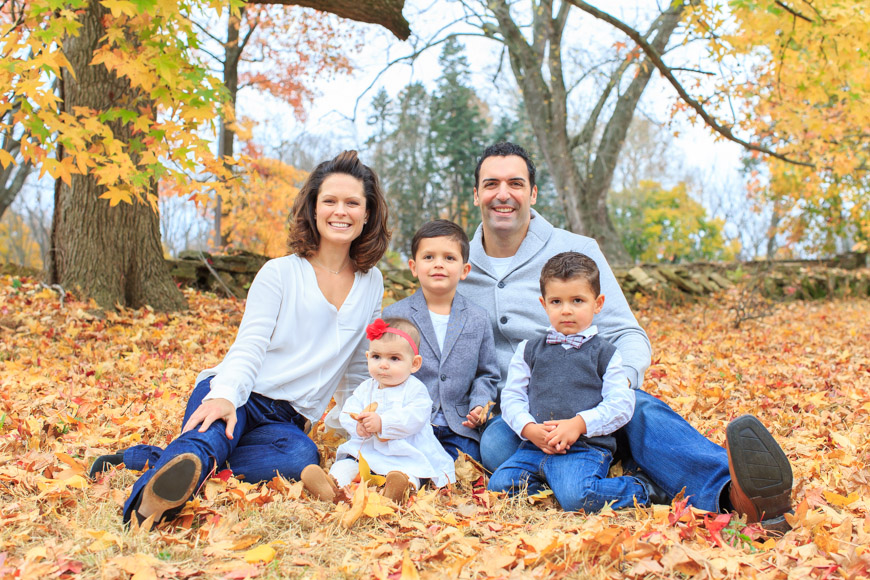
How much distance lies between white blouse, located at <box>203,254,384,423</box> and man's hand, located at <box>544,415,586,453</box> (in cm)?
97

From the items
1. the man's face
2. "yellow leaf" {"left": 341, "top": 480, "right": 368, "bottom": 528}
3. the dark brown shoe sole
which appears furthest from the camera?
the man's face

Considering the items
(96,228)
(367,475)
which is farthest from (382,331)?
(96,228)

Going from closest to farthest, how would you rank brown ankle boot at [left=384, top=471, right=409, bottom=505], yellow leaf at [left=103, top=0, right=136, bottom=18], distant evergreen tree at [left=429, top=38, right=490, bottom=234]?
brown ankle boot at [left=384, top=471, right=409, bottom=505], yellow leaf at [left=103, top=0, right=136, bottom=18], distant evergreen tree at [left=429, top=38, right=490, bottom=234]

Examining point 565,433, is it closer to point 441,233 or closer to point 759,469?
point 759,469

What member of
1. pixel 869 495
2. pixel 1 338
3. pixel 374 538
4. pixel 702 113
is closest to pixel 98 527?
pixel 374 538

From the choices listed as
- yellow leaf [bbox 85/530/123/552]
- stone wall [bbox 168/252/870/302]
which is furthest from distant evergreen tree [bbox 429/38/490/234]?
yellow leaf [bbox 85/530/123/552]

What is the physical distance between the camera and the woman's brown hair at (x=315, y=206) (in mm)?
2848

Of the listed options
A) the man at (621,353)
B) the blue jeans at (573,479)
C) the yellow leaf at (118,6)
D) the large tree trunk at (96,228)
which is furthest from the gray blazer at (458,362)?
the large tree trunk at (96,228)

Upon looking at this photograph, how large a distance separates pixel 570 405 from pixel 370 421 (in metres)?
0.76

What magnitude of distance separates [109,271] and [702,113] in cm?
609

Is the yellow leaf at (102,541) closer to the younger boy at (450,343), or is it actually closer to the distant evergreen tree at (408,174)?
the younger boy at (450,343)

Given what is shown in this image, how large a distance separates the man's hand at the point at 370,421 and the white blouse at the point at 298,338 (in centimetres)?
40

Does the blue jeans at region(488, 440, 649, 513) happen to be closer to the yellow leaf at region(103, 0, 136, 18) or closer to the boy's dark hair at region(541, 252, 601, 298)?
the boy's dark hair at region(541, 252, 601, 298)

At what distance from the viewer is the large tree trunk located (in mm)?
5445
